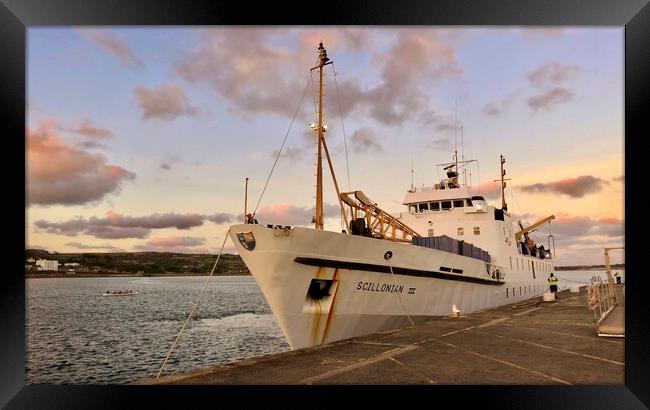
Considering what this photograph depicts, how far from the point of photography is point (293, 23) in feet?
20.2

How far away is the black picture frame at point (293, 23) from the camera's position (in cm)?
540

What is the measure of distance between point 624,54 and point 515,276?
1571 centimetres

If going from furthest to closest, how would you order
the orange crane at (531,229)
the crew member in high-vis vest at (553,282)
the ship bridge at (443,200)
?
the orange crane at (531,229), the crew member in high-vis vest at (553,282), the ship bridge at (443,200)

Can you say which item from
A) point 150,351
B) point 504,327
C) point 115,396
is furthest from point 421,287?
point 150,351

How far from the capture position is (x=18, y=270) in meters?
6.08

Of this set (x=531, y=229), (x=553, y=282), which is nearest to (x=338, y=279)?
(x=553, y=282)

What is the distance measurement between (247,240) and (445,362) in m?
5.14

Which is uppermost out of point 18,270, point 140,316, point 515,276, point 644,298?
point 18,270

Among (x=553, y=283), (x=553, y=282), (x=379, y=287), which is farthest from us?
(x=553, y=283)

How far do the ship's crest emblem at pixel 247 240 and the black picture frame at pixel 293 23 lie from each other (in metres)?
4.46

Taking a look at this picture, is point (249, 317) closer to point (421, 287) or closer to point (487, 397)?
point (421, 287)

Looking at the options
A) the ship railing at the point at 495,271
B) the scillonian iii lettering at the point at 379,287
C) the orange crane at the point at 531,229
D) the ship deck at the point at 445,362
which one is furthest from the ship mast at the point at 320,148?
the orange crane at the point at 531,229

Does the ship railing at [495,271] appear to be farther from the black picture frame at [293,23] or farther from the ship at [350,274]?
the black picture frame at [293,23]

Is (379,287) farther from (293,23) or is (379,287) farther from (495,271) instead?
(495,271)
